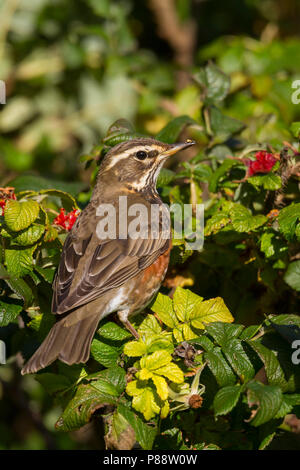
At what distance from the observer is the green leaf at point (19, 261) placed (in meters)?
3.09

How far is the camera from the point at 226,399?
2.52 m

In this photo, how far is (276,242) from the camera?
3.22 meters

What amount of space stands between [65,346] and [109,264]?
0.66 m

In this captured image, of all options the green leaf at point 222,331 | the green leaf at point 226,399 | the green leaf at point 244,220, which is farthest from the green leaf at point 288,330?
the green leaf at point 244,220

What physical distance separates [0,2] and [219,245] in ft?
15.3

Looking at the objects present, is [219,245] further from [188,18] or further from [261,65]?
[188,18]

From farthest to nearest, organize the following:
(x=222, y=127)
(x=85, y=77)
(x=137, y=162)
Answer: (x=85, y=77) < (x=137, y=162) < (x=222, y=127)

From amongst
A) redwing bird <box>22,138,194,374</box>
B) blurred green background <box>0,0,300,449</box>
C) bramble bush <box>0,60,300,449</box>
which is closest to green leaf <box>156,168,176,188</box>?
bramble bush <box>0,60,300,449</box>

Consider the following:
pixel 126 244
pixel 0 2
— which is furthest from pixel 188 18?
pixel 126 244

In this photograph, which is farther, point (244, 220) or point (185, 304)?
point (244, 220)

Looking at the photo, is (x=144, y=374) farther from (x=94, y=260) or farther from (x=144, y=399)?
(x=94, y=260)

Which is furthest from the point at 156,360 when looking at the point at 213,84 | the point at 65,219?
the point at 213,84

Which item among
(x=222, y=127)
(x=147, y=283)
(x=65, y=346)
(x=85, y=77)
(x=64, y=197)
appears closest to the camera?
(x=65, y=346)

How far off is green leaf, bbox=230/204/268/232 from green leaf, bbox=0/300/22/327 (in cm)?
112
